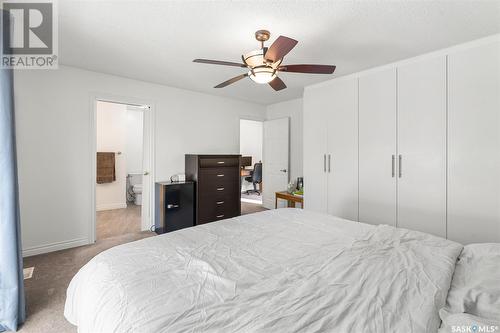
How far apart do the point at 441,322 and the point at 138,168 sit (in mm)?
6515

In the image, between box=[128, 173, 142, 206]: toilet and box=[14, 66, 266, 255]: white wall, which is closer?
box=[14, 66, 266, 255]: white wall

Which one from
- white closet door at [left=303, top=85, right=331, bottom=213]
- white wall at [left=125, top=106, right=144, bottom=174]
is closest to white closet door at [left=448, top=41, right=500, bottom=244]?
white closet door at [left=303, top=85, right=331, bottom=213]

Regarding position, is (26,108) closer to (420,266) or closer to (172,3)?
(172,3)

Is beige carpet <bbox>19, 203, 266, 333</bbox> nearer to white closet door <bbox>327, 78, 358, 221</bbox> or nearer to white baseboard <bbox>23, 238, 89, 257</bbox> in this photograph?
white baseboard <bbox>23, 238, 89, 257</bbox>

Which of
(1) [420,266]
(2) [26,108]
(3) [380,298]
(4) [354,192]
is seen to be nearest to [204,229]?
(3) [380,298]

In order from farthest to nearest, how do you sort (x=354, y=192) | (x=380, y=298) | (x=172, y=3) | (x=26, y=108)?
1. (x=354, y=192)
2. (x=26, y=108)
3. (x=172, y=3)
4. (x=380, y=298)

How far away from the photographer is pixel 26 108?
2912mm

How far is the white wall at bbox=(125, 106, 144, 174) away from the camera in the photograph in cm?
613

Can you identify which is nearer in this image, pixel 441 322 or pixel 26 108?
pixel 441 322

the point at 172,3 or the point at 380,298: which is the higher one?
the point at 172,3

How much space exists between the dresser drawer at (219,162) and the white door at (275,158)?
3.88ft

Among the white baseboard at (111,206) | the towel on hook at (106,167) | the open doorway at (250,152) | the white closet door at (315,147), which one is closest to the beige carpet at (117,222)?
the white baseboard at (111,206)

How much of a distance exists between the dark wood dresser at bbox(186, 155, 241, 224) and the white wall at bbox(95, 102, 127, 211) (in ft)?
7.31

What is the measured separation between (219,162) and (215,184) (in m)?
0.39
